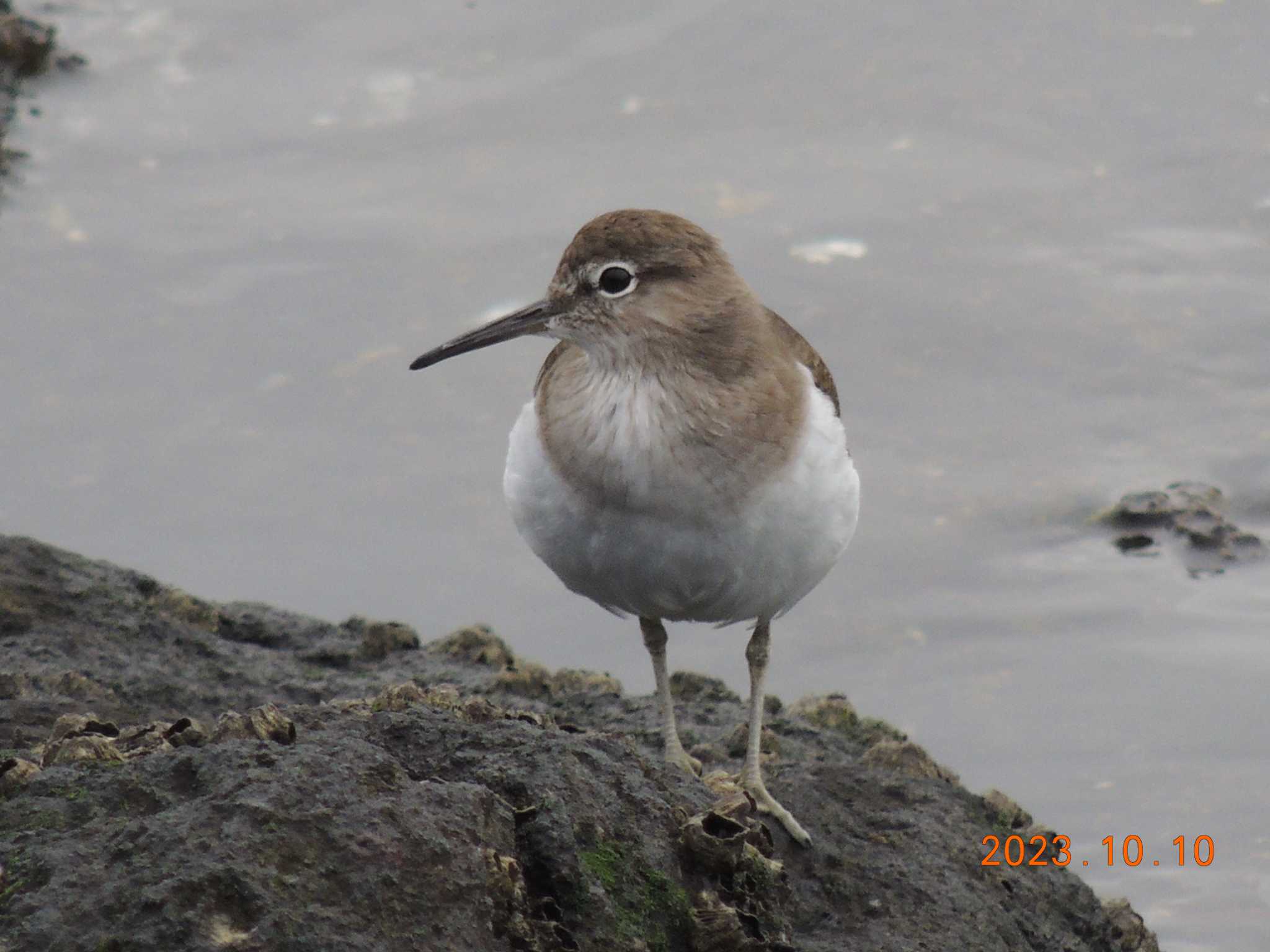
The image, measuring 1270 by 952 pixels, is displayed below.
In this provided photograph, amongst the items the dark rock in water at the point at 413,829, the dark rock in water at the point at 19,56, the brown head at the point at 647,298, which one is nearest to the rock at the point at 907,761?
the dark rock in water at the point at 413,829

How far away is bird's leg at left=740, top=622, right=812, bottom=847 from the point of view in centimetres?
523

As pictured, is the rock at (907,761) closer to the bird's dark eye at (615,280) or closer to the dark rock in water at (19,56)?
the bird's dark eye at (615,280)

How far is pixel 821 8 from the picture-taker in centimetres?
1349

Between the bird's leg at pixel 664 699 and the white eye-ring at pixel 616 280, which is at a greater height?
the white eye-ring at pixel 616 280

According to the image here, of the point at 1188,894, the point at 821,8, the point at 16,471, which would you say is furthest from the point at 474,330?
the point at 821,8

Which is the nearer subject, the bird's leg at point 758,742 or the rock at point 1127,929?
the bird's leg at point 758,742

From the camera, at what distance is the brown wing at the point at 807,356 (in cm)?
629

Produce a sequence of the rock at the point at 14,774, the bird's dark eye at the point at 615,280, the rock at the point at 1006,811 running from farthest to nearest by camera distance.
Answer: the bird's dark eye at the point at 615,280 < the rock at the point at 1006,811 < the rock at the point at 14,774

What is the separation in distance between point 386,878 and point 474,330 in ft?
9.99

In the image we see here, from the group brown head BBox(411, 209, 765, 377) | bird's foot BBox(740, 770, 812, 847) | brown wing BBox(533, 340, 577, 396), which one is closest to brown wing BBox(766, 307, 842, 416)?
brown wing BBox(533, 340, 577, 396)

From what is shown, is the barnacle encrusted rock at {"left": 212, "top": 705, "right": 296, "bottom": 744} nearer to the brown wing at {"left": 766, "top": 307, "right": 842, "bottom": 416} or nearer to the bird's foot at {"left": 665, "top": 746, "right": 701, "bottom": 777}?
the bird's foot at {"left": 665, "top": 746, "right": 701, "bottom": 777}

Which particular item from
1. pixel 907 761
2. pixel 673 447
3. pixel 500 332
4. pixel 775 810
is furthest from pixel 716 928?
pixel 500 332

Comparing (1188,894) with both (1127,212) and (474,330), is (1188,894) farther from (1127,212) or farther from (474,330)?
(1127,212)

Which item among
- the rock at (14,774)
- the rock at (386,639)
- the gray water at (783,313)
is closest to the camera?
the rock at (14,774)
